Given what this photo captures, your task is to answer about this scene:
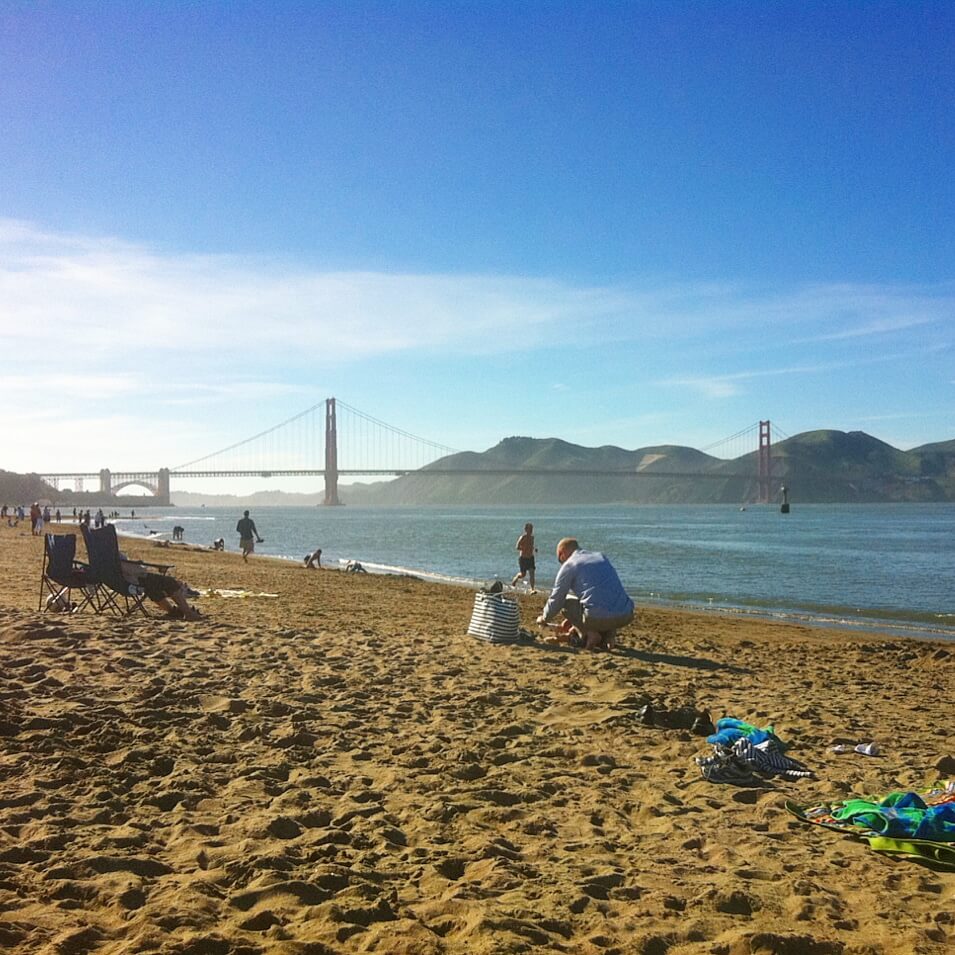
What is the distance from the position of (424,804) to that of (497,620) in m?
4.42

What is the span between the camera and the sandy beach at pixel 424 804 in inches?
109

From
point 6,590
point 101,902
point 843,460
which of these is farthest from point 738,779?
point 843,460

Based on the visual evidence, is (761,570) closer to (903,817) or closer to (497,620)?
(497,620)

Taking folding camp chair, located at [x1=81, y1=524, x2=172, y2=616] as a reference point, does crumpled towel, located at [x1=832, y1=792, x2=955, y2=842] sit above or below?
below

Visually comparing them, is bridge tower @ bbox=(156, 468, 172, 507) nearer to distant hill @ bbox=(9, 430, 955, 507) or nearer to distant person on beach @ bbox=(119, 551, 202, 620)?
distant hill @ bbox=(9, 430, 955, 507)

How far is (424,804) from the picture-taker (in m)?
3.84

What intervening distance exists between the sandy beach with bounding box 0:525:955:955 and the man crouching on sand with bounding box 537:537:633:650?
21.2 inches

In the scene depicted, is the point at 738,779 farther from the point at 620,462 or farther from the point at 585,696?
the point at 620,462

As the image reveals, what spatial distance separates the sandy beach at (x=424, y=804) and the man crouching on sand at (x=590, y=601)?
539 millimetres

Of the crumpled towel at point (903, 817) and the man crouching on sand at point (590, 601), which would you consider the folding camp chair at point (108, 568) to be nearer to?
the man crouching on sand at point (590, 601)

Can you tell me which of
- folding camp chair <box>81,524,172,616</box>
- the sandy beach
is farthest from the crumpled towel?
folding camp chair <box>81,524,172,616</box>

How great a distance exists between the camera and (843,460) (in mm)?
154375

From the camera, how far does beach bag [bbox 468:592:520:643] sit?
324 inches

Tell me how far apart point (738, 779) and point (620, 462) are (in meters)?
180
